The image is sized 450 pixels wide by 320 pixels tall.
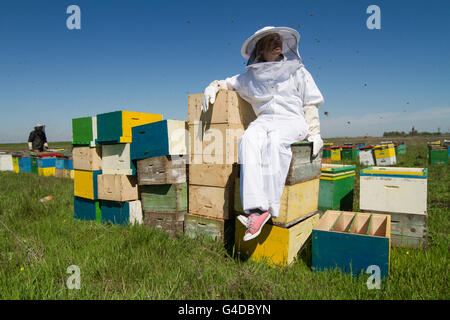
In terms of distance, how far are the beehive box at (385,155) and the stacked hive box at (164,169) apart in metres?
9.90

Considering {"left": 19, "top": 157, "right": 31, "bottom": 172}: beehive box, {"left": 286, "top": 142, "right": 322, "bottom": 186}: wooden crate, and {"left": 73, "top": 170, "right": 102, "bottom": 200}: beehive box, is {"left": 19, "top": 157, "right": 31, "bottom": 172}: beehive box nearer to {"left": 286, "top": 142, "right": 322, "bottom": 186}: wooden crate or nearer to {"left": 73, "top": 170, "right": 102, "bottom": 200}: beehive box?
{"left": 73, "top": 170, "right": 102, "bottom": 200}: beehive box

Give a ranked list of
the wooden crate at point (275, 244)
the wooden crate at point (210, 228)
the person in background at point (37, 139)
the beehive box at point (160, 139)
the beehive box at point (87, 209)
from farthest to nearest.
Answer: the person in background at point (37, 139) < the beehive box at point (87, 209) < the beehive box at point (160, 139) < the wooden crate at point (210, 228) < the wooden crate at point (275, 244)

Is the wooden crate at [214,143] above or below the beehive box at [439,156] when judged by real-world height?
above

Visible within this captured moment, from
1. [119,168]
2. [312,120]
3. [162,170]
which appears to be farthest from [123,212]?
[312,120]

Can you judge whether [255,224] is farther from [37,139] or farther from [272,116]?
[37,139]

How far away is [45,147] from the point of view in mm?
11586

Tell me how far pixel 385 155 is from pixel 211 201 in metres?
10.0

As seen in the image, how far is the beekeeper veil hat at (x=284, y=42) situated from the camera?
3072mm

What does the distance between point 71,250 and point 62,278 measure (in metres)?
0.67

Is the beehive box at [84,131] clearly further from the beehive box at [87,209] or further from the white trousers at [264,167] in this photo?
the white trousers at [264,167]

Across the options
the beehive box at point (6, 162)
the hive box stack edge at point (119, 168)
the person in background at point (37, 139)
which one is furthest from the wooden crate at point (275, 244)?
the beehive box at point (6, 162)

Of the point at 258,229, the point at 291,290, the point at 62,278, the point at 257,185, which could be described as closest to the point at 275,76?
the point at 257,185

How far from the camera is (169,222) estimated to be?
354 centimetres
